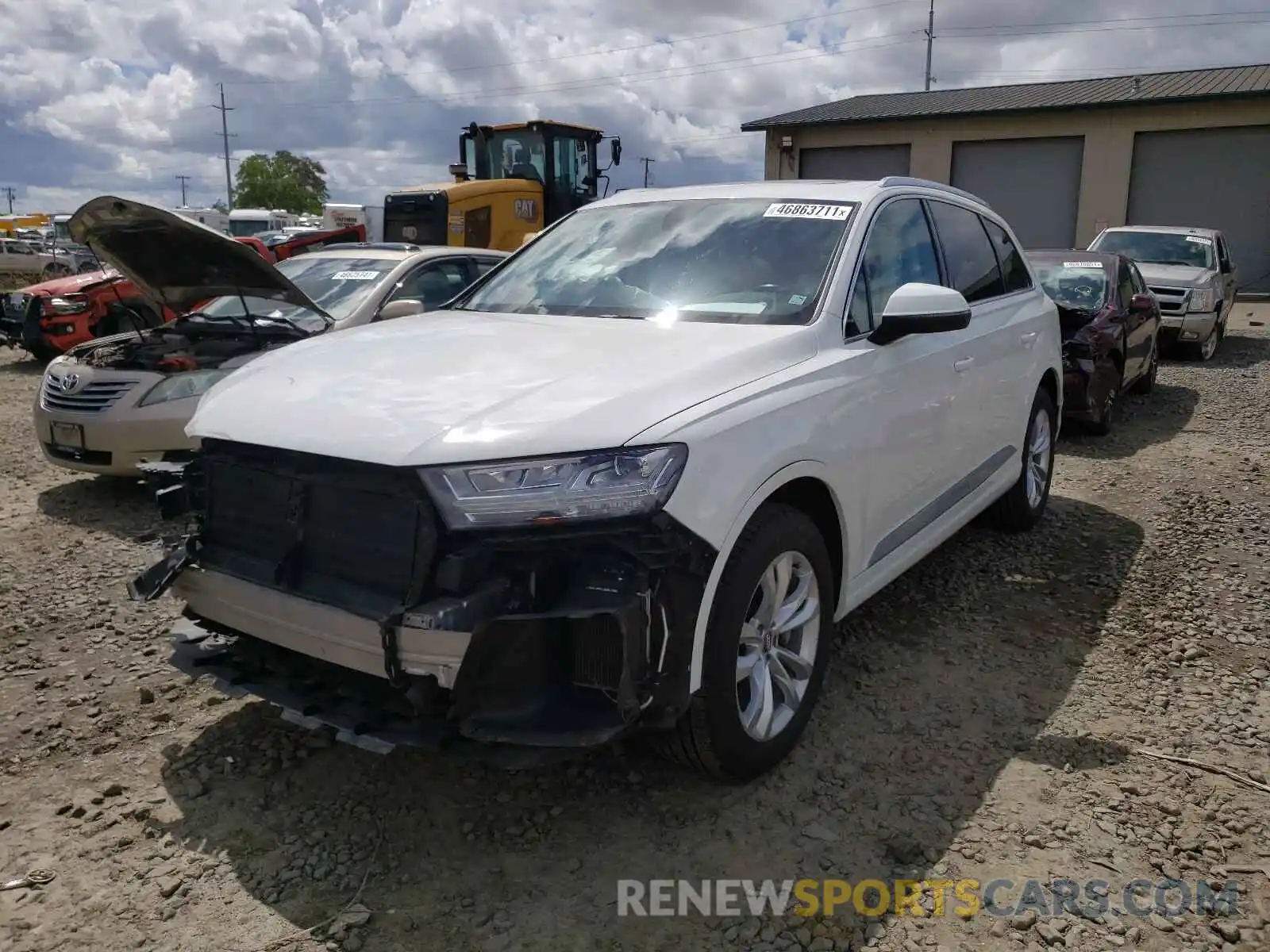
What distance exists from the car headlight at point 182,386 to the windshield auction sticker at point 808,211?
370cm

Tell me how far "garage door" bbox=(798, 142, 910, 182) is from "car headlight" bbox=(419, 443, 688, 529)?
25.7 metres

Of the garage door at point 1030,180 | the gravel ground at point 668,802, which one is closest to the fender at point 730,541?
the gravel ground at point 668,802

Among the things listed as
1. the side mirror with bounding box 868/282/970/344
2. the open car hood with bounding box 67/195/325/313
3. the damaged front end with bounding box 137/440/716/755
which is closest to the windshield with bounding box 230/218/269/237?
the open car hood with bounding box 67/195/325/313

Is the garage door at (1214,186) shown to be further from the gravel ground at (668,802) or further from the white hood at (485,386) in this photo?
the white hood at (485,386)

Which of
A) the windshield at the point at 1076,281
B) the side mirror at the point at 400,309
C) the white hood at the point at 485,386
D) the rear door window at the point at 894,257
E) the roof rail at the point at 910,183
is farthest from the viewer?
the windshield at the point at 1076,281

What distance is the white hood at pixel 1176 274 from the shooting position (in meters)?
12.6

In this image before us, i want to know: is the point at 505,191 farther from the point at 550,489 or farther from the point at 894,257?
the point at 550,489

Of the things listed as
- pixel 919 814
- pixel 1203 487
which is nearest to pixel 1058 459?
pixel 1203 487

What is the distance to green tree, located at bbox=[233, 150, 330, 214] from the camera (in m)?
82.8

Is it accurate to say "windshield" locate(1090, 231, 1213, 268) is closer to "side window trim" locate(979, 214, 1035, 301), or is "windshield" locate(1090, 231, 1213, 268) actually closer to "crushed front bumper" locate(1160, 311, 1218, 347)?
"crushed front bumper" locate(1160, 311, 1218, 347)

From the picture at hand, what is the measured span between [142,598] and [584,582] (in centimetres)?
143

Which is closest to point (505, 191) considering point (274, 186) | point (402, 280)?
point (402, 280)

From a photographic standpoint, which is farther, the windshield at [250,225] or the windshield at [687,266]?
the windshield at [250,225]

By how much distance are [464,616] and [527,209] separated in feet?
40.6
